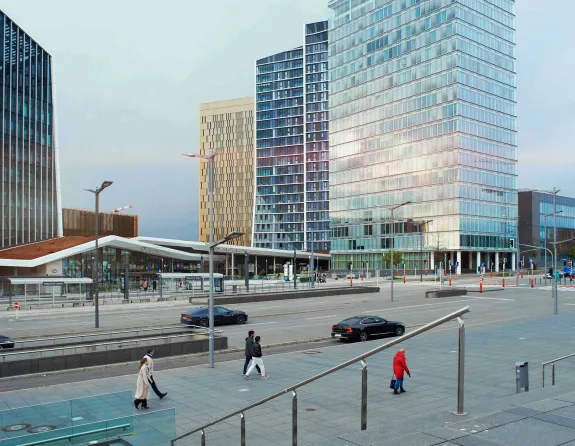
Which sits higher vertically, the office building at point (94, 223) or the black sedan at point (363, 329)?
the office building at point (94, 223)

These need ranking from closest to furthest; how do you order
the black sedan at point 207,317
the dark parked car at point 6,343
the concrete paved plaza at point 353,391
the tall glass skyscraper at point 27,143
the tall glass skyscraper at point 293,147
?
the concrete paved plaza at point 353,391 < the dark parked car at point 6,343 < the black sedan at point 207,317 < the tall glass skyscraper at point 27,143 < the tall glass skyscraper at point 293,147

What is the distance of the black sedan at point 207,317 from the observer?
33.2 m

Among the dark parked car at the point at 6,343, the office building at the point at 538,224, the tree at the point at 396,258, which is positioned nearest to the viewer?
the dark parked car at the point at 6,343

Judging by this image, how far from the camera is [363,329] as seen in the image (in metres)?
28.0

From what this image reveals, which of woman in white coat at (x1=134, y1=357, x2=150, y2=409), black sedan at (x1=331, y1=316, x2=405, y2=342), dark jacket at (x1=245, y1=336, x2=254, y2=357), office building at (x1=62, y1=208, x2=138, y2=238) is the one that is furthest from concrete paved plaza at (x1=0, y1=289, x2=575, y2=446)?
office building at (x1=62, y1=208, x2=138, y2=238)

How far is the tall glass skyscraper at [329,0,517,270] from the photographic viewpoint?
103 meters

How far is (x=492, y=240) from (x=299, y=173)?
69.1 meters

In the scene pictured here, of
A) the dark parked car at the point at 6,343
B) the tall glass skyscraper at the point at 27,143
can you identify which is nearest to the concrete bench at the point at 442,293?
the dark parked car at the point at 6,343

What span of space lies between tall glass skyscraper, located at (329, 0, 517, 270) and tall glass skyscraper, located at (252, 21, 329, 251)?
34688mm

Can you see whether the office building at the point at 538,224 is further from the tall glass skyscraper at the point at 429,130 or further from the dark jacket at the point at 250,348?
the dark jacket at the point at 250,348

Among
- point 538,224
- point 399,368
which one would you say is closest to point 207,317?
point 399,368

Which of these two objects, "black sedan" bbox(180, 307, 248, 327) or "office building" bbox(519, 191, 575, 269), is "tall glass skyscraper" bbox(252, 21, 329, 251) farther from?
"black sedan" bbox(180, 307, 248, 327)

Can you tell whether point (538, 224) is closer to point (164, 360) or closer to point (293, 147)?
point (293, 147)

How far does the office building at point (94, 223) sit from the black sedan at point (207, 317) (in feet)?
241
